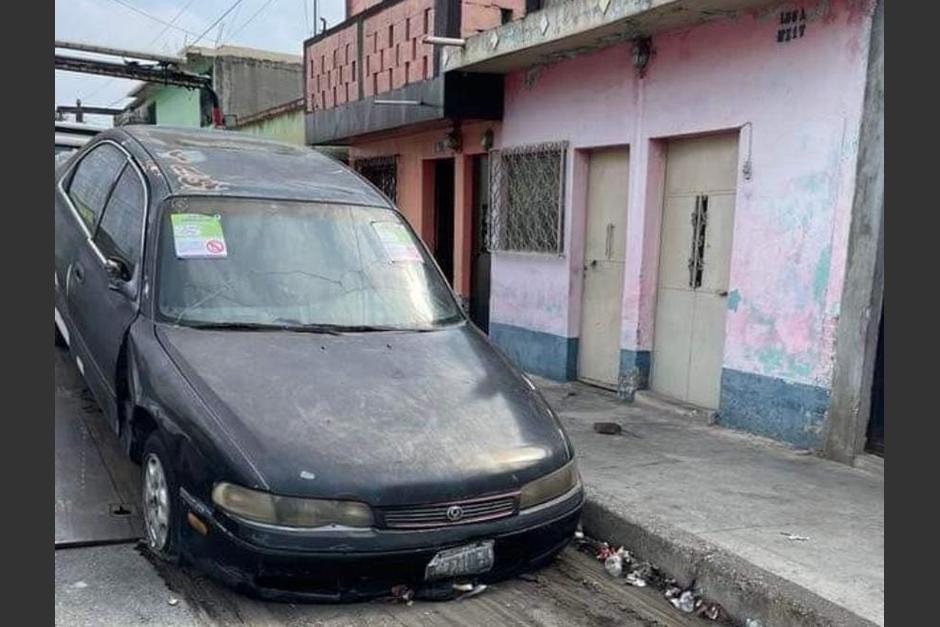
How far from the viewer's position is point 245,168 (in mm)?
4543

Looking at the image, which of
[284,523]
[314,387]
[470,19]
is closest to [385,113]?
[470,19]

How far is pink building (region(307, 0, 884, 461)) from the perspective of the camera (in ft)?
16.4

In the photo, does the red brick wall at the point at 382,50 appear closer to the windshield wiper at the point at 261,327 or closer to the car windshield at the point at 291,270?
the car windshield at the point at 291,270

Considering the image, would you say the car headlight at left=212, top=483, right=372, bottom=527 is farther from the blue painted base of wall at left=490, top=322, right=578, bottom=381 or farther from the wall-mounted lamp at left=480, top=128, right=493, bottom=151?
the wall-mounted lamp at left=480, top=128, right=493, bottom=151

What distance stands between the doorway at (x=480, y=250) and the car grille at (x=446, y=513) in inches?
229

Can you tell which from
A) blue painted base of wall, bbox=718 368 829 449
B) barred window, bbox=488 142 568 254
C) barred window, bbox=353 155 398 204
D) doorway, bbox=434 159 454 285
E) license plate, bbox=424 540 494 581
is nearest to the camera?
license plate, bbox=424 540 494 581

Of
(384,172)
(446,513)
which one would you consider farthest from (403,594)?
(384,172)

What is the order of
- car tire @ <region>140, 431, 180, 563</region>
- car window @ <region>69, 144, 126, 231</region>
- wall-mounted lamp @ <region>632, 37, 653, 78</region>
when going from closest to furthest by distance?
1. car tire @ <region>140, 431, 180, 563</region>
2. car window @ <region>69, 144, 126, 231</region>
3. wall-mounted lamp @ <region>632, 37, 653, 78</region>

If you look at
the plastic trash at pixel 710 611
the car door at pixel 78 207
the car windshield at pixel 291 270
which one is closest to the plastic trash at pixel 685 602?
the plastic trash at pixel 710 611

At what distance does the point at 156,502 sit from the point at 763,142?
14.6 feet

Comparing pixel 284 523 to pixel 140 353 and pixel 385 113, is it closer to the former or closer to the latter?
pixel 140 353

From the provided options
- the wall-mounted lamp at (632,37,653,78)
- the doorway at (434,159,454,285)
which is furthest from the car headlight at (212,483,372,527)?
the doorway at (434,159,454,285)

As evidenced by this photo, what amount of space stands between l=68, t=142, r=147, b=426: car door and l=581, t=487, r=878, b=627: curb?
101 inches

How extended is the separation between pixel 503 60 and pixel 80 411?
4.73m
